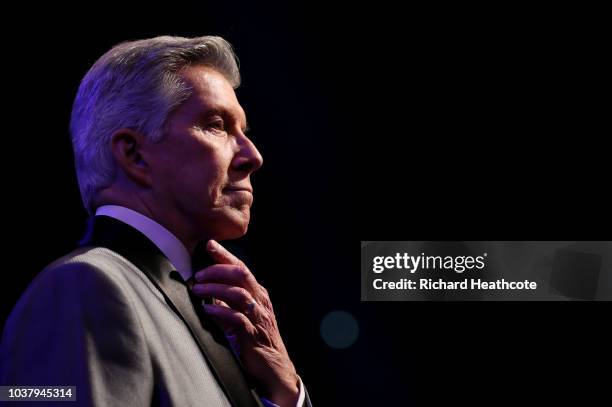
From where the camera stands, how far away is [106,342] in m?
0.90

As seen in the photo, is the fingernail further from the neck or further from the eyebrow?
the eyebrow

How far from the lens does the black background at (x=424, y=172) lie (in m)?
2.67

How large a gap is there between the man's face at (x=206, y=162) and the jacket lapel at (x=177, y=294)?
96mm

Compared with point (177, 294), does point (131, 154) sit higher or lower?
higher

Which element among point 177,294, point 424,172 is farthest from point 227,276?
point 424,172

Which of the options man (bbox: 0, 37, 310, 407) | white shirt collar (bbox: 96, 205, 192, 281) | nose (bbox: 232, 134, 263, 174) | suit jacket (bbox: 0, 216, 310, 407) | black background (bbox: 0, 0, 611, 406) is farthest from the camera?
black background (bbox: 0, 0, 611, 406)

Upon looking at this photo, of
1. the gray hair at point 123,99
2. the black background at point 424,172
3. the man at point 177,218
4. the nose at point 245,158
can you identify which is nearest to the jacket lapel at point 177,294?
the man at point 177,218

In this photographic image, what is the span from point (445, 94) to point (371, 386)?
4.25ft

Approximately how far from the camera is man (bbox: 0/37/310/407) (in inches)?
39.5

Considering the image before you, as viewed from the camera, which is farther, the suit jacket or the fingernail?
the fingernail

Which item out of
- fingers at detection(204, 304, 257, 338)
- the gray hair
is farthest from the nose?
fingers at detection(204, 304, 257, 338)

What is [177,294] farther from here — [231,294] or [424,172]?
[424,172]

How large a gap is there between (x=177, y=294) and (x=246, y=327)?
173mm

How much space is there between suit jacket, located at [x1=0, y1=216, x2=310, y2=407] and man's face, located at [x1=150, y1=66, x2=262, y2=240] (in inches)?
6.7
